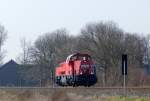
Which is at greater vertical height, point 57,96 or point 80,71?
point 80,71

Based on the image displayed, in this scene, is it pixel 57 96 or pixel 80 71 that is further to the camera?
pixel 80 71

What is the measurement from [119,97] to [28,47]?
258ft

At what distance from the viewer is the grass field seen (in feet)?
97.2

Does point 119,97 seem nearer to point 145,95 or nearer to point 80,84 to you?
point 145,95

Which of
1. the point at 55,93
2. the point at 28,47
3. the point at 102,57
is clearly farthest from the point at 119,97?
the point at 28,47

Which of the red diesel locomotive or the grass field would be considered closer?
the grass field

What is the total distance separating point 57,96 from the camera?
33.8 meters

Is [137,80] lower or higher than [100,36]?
lower

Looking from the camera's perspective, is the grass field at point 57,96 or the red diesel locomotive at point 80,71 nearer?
the grass field at point 57,96

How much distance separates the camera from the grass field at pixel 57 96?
29641mm

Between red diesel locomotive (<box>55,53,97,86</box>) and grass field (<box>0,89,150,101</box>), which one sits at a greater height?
red diesel locomotive (<box>55,53,97,86</box>)

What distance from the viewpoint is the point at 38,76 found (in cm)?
9594

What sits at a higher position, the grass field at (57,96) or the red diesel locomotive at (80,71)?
the red diesel locomotive at (80,71)

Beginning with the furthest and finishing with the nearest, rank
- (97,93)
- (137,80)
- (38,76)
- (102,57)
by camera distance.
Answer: (38,76), (102,57), (137,80), (97,93)
